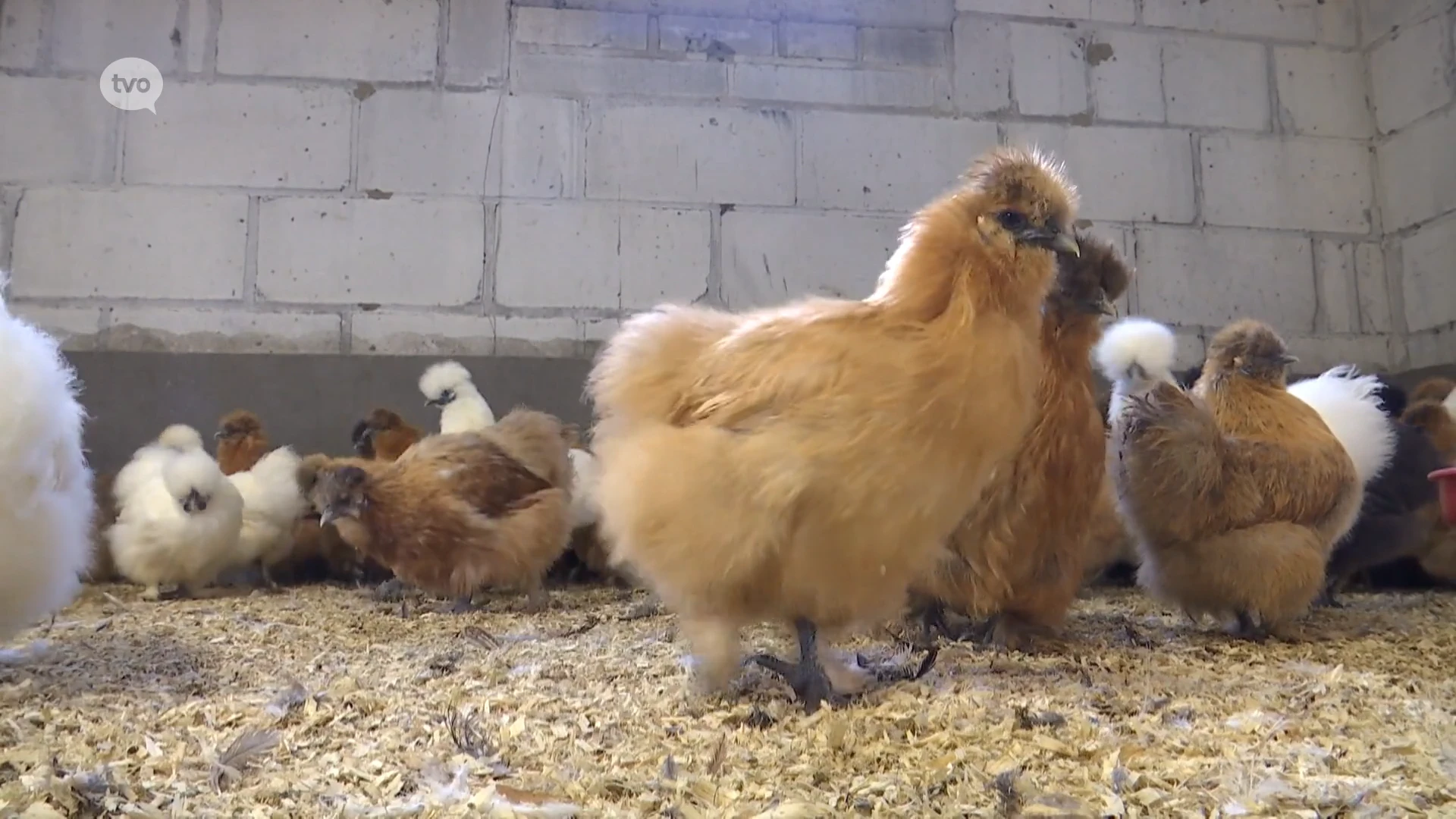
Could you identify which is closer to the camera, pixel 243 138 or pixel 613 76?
pixel 243 138

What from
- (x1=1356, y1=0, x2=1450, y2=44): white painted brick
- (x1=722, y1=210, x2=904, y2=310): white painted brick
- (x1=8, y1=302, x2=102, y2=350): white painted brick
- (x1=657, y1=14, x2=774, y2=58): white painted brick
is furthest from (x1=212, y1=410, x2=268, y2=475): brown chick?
(x1=1356, y1=0, x2=1450, y2=44): white painted brick

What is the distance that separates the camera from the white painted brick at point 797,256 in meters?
5.00

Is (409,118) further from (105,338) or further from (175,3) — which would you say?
(105,338)

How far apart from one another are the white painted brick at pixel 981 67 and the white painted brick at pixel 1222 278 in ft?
3.64

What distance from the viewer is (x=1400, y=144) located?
5410mm

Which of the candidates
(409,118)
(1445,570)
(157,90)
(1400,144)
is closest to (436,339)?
(409,118)

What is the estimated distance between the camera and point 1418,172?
532cm

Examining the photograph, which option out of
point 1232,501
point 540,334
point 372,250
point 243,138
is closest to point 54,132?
point 243,138

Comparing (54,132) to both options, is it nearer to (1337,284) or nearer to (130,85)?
(130,85)

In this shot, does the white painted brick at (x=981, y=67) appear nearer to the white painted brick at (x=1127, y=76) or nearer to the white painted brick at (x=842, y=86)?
the white painted brick at (x=842, y=86)

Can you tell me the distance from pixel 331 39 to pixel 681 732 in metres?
4.46

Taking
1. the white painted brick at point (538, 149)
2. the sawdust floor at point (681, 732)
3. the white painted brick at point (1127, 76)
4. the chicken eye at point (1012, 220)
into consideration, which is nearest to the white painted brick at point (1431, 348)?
the white painted brick at point (1127, 76)

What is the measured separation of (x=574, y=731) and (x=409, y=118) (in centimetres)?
399

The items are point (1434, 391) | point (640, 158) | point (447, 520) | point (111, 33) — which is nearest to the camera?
point (447, 520)
